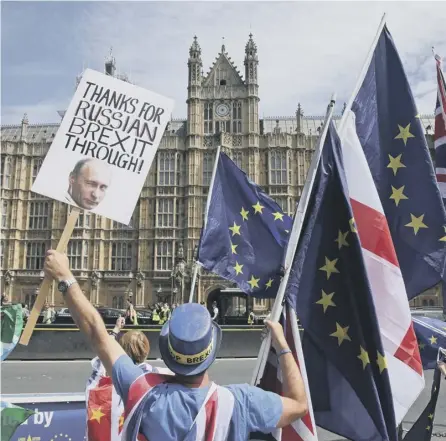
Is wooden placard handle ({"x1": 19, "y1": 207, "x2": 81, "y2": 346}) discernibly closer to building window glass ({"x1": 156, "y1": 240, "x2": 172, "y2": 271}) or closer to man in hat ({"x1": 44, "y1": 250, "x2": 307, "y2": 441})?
man in hat ({"x1": 44, "y1": 250, "x2": 307, "y2": 441})

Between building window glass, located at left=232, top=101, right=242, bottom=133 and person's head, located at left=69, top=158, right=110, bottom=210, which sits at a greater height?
building window glass, located at left=232, top=101, right=242, bottom=133

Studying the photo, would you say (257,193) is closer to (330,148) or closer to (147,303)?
(330,148)

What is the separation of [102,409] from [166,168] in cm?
3801

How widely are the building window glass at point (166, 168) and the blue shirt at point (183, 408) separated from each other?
38.8m

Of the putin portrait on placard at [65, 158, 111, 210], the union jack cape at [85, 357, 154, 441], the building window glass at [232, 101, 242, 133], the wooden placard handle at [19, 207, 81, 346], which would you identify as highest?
the building window glass at [232, 101, 242, 133]

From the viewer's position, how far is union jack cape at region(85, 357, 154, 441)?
10.6 feet

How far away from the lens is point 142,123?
3244 millimetres

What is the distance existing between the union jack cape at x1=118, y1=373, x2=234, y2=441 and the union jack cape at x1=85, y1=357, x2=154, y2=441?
A: 1304mm

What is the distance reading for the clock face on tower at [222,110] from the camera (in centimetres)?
4053

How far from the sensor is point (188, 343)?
1907 millimetres

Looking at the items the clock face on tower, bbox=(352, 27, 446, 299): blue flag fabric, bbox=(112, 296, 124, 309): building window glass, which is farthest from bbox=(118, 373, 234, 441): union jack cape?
the clock face on tower

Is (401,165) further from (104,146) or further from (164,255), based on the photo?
(164,255)

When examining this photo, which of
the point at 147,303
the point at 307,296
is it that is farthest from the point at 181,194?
the point at 307,296

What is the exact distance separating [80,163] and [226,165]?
95.2 inches
